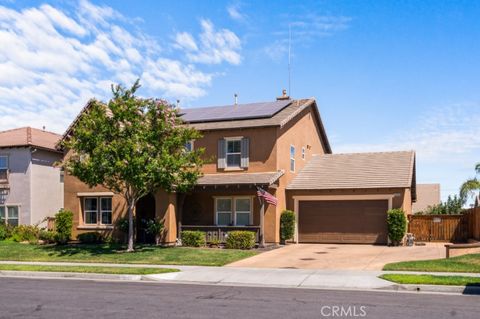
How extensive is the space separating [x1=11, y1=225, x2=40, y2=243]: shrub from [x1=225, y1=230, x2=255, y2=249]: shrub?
13.3m

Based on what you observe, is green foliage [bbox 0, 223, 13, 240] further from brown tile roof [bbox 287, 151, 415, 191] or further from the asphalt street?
the asphalt street

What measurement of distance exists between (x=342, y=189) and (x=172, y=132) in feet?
32.1

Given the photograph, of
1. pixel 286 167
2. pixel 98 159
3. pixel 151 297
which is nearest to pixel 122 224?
pixel 98 159

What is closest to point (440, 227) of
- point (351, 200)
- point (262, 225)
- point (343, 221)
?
point (351, 200)

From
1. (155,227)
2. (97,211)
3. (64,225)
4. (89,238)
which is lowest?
(89,238)

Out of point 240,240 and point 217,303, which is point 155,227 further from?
point 217,303

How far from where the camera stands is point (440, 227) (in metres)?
29.1

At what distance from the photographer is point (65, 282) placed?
1645cm

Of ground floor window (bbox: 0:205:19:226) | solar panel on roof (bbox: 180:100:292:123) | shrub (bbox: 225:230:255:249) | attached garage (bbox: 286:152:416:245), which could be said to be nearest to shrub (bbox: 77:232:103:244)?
shrub (bbox: 225:230:255:249)

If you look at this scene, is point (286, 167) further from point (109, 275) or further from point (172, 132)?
point (109, 275)

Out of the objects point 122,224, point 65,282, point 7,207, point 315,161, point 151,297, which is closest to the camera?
point 151,297

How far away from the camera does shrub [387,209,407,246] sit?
25969mm

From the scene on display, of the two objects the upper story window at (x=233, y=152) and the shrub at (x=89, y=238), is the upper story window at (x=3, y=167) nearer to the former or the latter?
the shrub at (x=89, y=238)

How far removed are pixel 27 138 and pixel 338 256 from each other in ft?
80.0
